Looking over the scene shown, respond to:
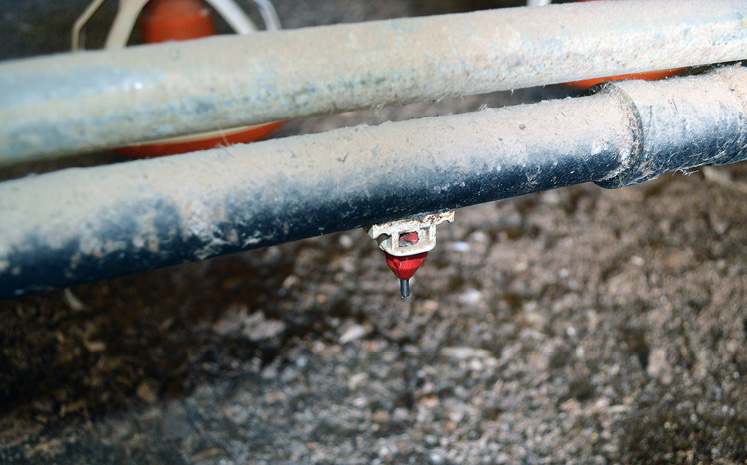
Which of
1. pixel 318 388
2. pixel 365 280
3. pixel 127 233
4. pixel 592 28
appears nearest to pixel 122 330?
pixel 318 388

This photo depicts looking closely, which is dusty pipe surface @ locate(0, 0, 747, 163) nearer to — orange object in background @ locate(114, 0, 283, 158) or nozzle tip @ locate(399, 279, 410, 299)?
Result: nozzle tip @ locate(399, 279, 410, 299)

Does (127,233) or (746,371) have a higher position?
(127,233)

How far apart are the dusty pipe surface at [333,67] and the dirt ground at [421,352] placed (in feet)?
3.17

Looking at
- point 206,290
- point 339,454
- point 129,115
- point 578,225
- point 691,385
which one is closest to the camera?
point 129,115

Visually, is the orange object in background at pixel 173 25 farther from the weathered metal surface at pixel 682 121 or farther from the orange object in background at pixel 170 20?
the weathered metal surface at pixel 682 121

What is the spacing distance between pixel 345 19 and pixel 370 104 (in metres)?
2.82

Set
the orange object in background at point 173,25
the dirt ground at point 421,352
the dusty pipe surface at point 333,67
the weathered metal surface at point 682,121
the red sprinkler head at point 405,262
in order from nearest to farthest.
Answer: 1. the dusty pipe surface at point 333,67
2. the weathered metal surface at point 682,121
3. the red sprinkler head at point 405,262
4. the dirt ground at point 421,352
5. the orange object in background at point 173,25

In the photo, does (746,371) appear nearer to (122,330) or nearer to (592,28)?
(592,28)

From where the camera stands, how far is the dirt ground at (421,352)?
1400mm

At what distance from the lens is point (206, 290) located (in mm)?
1803

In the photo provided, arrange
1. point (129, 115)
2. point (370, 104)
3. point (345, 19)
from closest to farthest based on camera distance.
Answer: point (129, 115), point (370, 104), point (345, 19)

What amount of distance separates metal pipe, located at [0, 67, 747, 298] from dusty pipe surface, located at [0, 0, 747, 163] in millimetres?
42

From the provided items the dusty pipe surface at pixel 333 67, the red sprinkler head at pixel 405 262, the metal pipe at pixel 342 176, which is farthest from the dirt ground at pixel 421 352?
the dusty pipe surface at pixel 333 67

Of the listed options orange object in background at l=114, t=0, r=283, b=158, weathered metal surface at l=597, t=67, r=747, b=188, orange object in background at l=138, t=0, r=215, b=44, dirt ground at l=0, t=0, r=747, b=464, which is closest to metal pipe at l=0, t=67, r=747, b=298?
weathered metal surface at l=597, t=67, r=747, b=188
